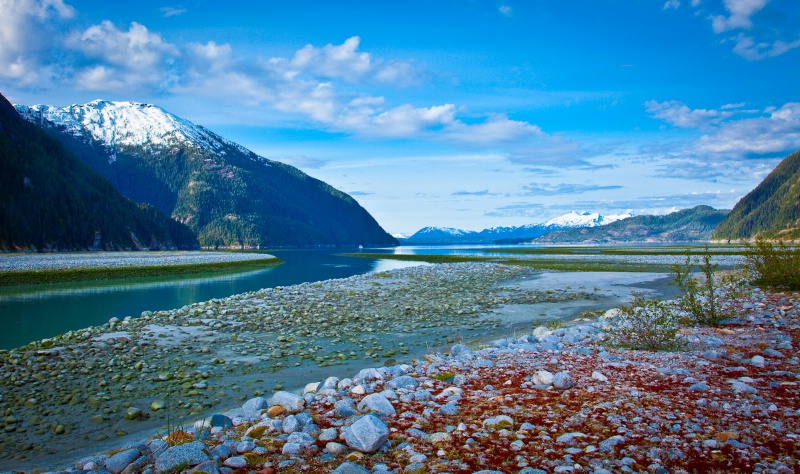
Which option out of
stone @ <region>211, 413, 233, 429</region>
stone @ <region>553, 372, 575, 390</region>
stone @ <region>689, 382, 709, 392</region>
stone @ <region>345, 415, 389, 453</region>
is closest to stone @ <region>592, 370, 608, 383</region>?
stone @ <region>553, 372, 575, 390</region>

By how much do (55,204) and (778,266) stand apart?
570 feet

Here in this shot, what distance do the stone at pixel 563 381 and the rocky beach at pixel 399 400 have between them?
0.02m

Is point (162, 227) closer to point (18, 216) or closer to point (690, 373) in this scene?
point (18, 216)

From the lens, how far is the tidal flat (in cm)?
931

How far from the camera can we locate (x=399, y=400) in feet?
26.6

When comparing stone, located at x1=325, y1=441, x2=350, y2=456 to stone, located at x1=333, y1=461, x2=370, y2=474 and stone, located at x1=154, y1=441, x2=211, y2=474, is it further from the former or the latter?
stone, located at x1=154, y1=441, x2=211, y2=474

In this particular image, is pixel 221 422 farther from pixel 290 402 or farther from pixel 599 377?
pixel 599 377

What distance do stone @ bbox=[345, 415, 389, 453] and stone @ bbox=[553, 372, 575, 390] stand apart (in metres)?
3.90

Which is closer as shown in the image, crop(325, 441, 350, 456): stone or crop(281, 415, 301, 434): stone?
crop(325, 441, 350, 456): stone

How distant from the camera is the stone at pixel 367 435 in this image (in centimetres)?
591

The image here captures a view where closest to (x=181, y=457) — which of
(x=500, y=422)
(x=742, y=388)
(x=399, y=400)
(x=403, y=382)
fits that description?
(x=399, y=400)

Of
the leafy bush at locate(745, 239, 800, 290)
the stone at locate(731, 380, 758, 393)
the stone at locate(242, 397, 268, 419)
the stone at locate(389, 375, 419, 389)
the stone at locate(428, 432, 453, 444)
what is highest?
the leafy bush at locate(745, 239, 800, 290)

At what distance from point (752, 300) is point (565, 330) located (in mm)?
10573

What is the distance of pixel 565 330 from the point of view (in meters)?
15.2
